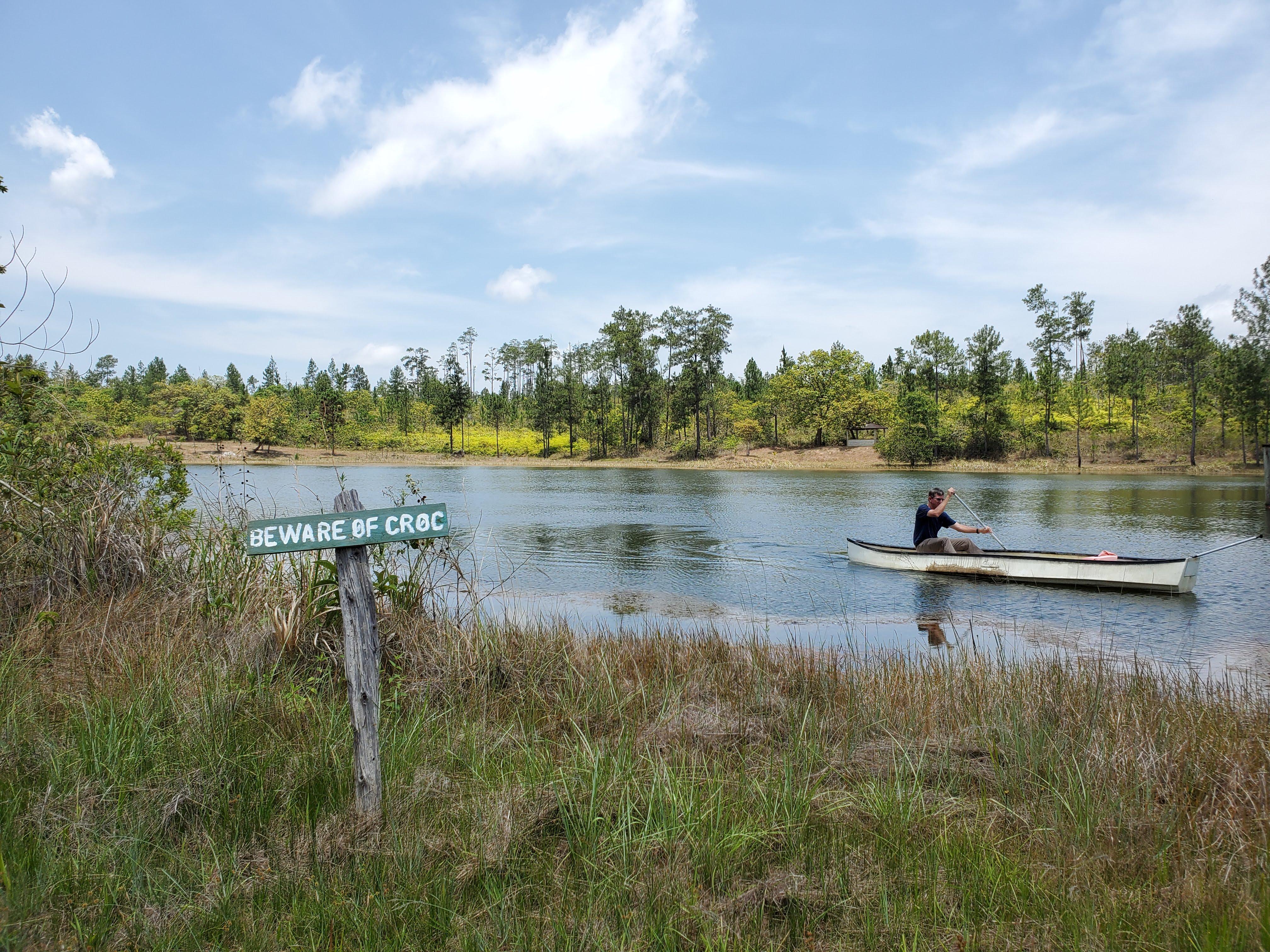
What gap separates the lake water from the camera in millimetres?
12047

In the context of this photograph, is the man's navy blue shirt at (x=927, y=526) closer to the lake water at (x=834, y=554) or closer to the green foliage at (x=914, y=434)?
the lake water at (x=834, y=554)

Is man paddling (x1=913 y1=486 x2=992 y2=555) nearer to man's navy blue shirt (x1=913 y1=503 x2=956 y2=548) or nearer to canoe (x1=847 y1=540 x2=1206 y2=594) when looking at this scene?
man's navy blue shirt (x1=913 y1=503 x2=956 y2=548)

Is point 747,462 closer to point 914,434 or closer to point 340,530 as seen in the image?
point 914,434

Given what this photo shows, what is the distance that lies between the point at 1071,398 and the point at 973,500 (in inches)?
A: 1780

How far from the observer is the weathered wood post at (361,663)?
3.53 metres

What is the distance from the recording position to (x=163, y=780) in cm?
358

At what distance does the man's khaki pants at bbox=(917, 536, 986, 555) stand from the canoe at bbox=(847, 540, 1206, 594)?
0.10 metres

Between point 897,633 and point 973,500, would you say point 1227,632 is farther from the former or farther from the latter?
point 973,500

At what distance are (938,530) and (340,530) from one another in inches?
647

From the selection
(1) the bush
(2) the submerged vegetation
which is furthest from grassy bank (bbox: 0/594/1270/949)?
(1) the bush

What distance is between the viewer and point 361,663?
12.0ft

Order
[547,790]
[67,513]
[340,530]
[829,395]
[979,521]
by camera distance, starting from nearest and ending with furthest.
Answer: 1. [340,530]
2. [547,790]
3. [67,513]
4. [979,521]
5. [829,395]

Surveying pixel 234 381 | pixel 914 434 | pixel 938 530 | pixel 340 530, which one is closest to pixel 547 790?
pixel 340 530

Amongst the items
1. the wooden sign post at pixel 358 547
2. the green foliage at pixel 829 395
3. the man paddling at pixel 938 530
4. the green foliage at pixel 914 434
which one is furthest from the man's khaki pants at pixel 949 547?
the green foliage at pixel 829 395
